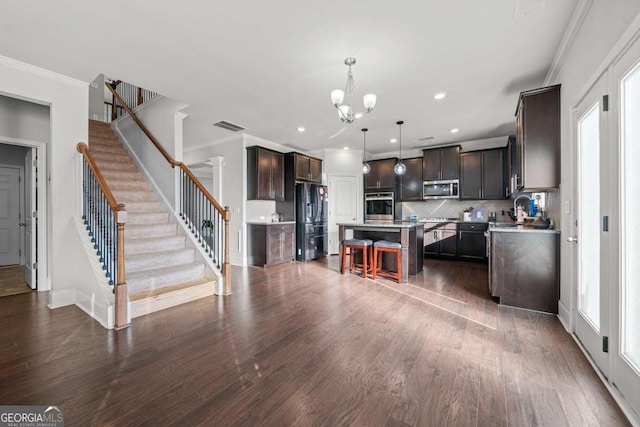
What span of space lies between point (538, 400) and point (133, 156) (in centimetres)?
639

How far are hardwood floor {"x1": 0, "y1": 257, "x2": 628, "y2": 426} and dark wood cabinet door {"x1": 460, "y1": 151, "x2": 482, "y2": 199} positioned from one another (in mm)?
3478

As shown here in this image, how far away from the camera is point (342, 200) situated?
7.08 metres

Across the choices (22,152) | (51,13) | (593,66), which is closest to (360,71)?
(593,66)

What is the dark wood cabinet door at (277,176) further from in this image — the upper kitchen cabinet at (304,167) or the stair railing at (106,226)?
the stair railing at (106,226)

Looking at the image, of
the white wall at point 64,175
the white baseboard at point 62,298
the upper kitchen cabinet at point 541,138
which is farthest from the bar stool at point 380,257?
the white baseboard at point 62,298

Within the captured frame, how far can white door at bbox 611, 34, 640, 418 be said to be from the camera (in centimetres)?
147

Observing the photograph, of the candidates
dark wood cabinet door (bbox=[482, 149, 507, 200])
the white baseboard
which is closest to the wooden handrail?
the white baseboard

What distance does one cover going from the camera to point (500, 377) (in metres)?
1.79

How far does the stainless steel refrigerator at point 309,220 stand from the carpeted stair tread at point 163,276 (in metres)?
2.63

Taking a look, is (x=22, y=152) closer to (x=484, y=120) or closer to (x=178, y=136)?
(x=178, y=136)

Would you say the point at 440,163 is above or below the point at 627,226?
above

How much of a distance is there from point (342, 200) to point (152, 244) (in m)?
4.60

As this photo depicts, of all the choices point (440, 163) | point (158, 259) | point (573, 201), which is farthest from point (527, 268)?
point (158, 259)

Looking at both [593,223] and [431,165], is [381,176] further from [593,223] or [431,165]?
[593,223]
